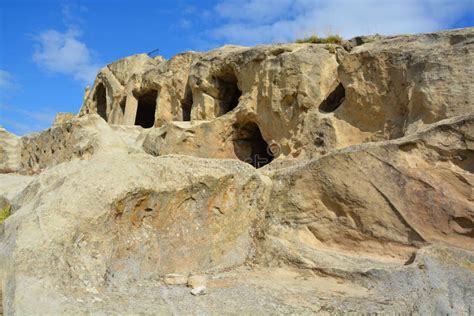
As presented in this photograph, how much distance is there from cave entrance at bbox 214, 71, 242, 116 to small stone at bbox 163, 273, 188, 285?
852 centimetres

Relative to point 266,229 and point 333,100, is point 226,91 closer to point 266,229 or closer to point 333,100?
point 333,100

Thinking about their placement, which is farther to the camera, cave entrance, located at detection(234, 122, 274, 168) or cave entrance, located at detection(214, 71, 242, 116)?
cave entrance, located at detection(214, 71, 242, 116)

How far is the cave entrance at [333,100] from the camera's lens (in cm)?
886

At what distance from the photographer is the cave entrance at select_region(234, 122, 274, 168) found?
1111cm

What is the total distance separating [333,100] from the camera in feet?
29.5

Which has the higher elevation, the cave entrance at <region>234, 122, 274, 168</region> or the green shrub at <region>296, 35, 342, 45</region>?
the green shrub at <region>296, 35, 342, 45</region>

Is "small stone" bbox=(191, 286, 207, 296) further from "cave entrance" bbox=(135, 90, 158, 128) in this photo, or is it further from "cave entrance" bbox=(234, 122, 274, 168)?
"cave entrance" bbox=(135, 90, 158, 128)

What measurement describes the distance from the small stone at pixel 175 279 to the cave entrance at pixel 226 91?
8515 mm

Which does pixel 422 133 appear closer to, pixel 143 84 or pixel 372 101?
pixel 372 101

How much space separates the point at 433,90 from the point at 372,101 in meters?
1.38

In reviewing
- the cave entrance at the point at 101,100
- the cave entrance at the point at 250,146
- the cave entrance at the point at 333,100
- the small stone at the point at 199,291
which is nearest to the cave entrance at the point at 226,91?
the cave entrance at the point at 250,146

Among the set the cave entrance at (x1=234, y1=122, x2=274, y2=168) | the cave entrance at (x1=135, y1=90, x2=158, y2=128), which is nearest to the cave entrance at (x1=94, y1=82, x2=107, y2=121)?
the cave entrance at (x1=135, y1=90, x2=158, y2=128)

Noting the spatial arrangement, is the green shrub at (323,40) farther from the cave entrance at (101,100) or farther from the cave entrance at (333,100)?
the cave entrance at (101,100)

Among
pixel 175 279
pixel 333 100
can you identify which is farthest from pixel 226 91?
pixel 175 279
